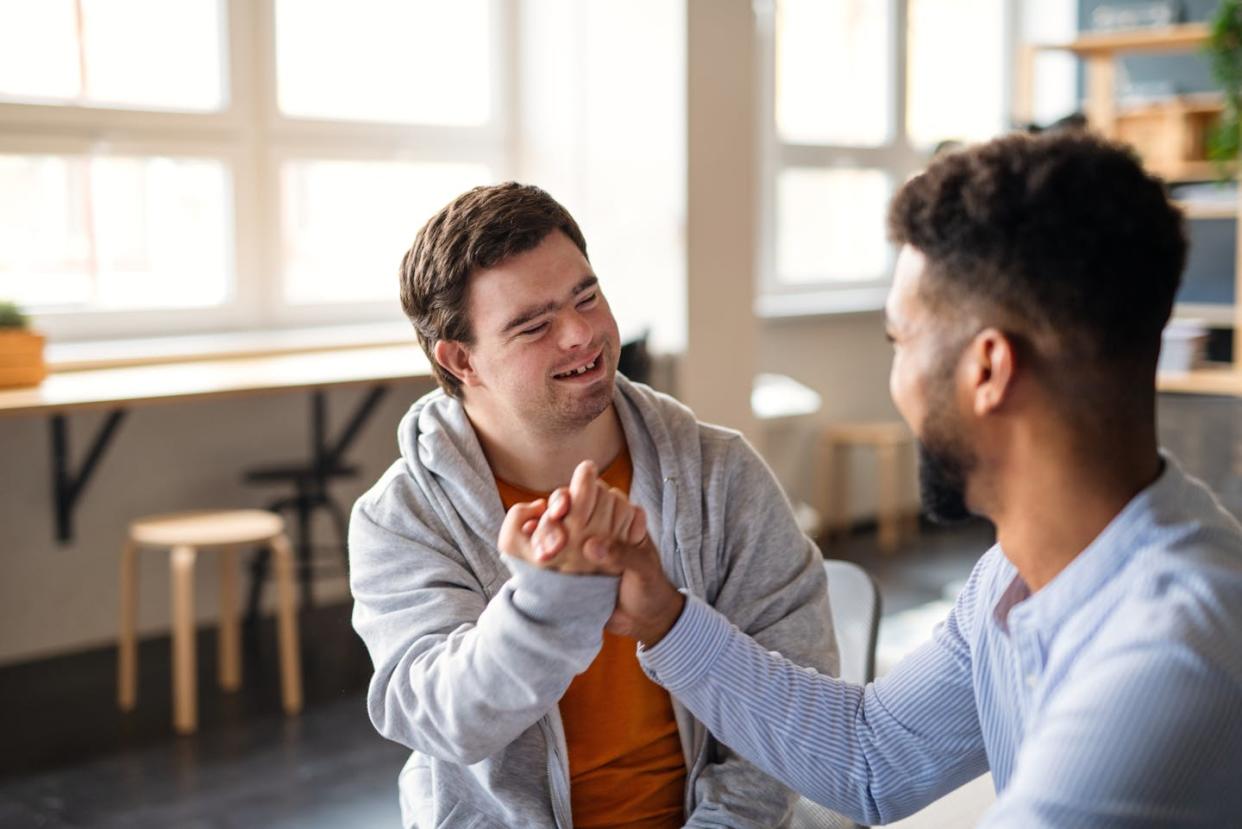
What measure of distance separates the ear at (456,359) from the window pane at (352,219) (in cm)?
302

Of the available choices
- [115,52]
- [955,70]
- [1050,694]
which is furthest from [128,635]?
[955,70]

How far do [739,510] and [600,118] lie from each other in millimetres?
3380

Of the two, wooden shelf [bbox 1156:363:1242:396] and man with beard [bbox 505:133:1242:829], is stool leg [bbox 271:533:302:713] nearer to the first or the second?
man with beard [bbox 505:133:1242:829]

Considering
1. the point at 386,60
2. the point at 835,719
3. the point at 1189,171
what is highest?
the point at 386,60

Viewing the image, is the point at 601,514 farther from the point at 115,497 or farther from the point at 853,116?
the point at 853,116

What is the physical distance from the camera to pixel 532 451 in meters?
1.52

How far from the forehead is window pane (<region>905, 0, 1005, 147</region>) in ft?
16.4

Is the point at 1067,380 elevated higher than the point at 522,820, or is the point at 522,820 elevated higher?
the point at 1067,380

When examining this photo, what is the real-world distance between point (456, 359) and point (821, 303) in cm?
441

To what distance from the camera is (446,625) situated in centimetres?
136


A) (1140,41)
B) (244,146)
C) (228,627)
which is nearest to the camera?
(228,627)

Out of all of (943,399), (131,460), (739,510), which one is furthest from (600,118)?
(943,399)

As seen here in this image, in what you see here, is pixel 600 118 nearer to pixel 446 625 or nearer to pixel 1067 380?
pixel 446 625

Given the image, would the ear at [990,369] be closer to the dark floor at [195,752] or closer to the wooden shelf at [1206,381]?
the dark floor at [195,752]
